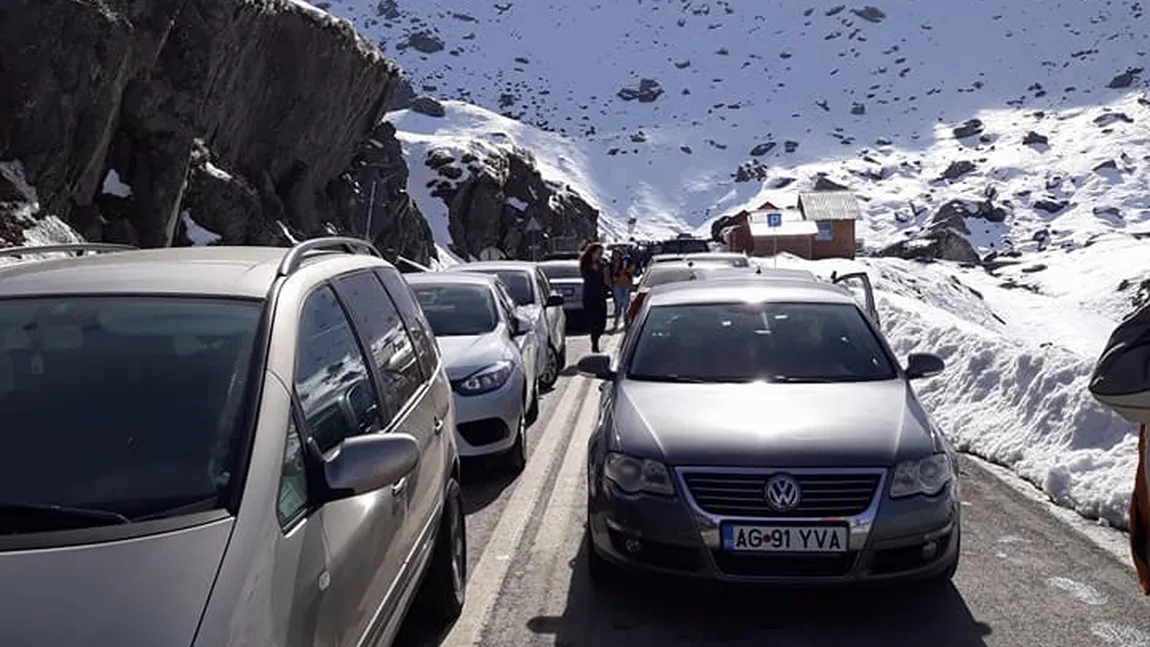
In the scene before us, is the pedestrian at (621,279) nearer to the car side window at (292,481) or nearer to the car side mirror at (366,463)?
the car side mirror at (366,463)

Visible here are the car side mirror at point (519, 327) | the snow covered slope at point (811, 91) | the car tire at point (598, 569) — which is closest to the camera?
the car tire at point (598, 569)

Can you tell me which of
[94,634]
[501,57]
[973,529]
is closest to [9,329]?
[94,634]

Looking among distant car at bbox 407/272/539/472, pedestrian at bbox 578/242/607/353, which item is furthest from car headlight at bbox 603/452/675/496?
pedestrian at bbox 578/242/607/353

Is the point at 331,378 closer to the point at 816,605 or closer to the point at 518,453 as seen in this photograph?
the point at 816,605

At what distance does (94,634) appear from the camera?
7.42 ft

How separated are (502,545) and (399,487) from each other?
2.52 metres

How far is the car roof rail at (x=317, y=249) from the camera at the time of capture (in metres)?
3.79

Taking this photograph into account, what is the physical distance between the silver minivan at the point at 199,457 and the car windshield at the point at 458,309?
5.39 m

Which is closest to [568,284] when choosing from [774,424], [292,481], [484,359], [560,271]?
[560,271]

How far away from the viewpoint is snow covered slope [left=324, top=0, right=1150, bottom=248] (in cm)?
10756

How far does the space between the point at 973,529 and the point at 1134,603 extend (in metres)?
1.48

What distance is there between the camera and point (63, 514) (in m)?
2.70

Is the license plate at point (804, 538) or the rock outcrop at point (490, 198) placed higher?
the license plate at point (804, 538)

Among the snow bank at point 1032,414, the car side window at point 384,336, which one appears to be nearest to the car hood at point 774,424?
the car side window at point 384,336
